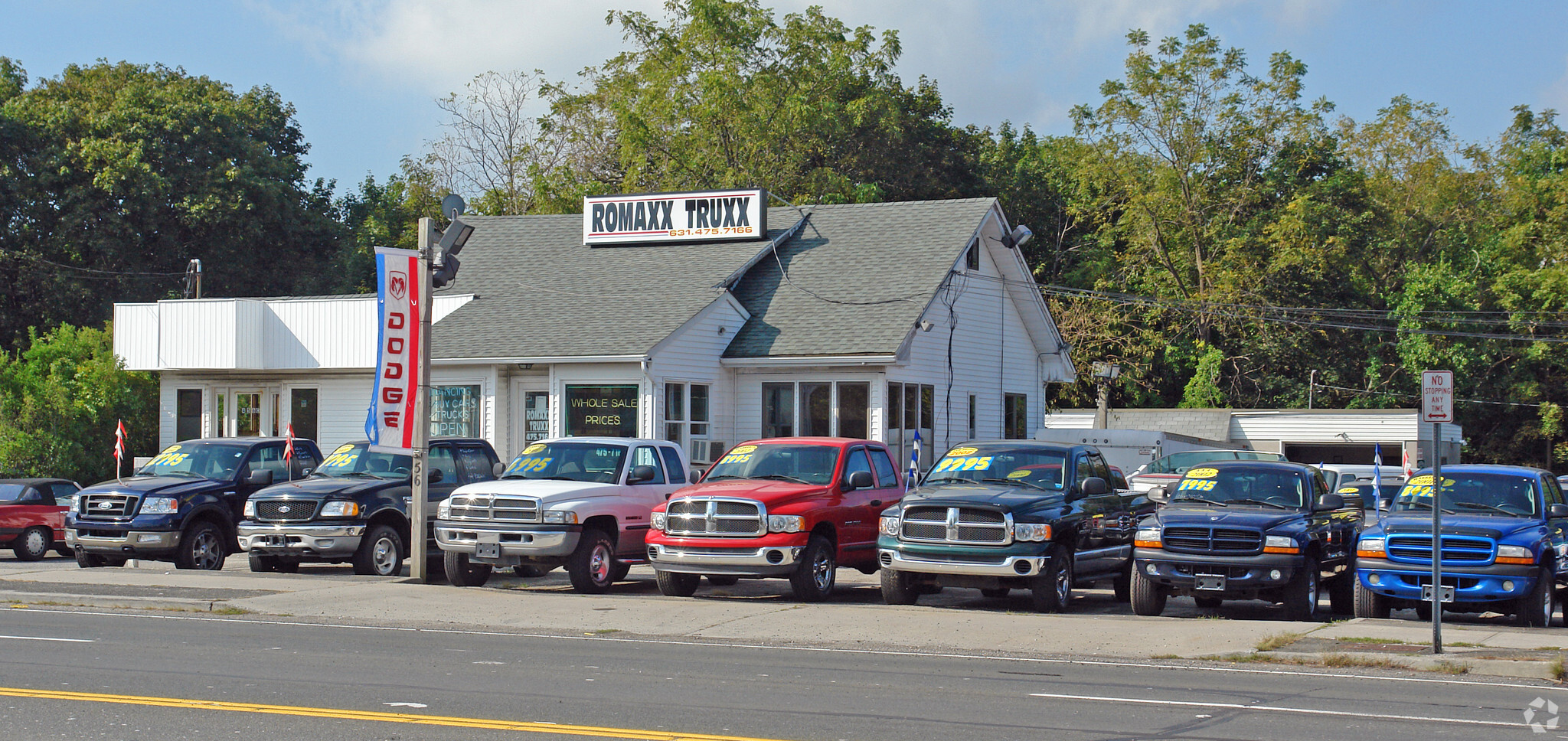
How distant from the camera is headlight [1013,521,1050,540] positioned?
14.8 metres

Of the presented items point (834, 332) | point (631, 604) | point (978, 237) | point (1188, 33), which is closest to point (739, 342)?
point (834, 332)

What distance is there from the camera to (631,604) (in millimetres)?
15953

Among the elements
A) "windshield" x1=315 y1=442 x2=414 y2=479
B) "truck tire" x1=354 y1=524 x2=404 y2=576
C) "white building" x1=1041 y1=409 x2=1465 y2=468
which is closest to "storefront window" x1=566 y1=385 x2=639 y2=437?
"windshield" x1=315 y1=442 x2=414 y2=479

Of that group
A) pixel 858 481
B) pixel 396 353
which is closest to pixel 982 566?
pixel 858 481

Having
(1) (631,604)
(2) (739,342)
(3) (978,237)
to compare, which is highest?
(3) (978,237)

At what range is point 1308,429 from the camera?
1673 inches

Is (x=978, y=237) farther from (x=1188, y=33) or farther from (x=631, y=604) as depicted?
(x=1188, y=33)

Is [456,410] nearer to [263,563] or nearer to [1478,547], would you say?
[263,563]

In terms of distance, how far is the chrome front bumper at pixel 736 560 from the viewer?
15750mm

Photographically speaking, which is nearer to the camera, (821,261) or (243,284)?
(821,261)

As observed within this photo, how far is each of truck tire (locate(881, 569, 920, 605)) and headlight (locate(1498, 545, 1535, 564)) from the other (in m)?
5.86

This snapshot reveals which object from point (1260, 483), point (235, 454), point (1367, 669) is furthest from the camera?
point (235, 454)

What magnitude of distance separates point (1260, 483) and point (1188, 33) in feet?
128

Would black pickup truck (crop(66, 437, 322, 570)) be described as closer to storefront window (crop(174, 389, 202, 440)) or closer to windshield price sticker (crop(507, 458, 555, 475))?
windshield price sticker (crop(507, 458, 555, 475))
